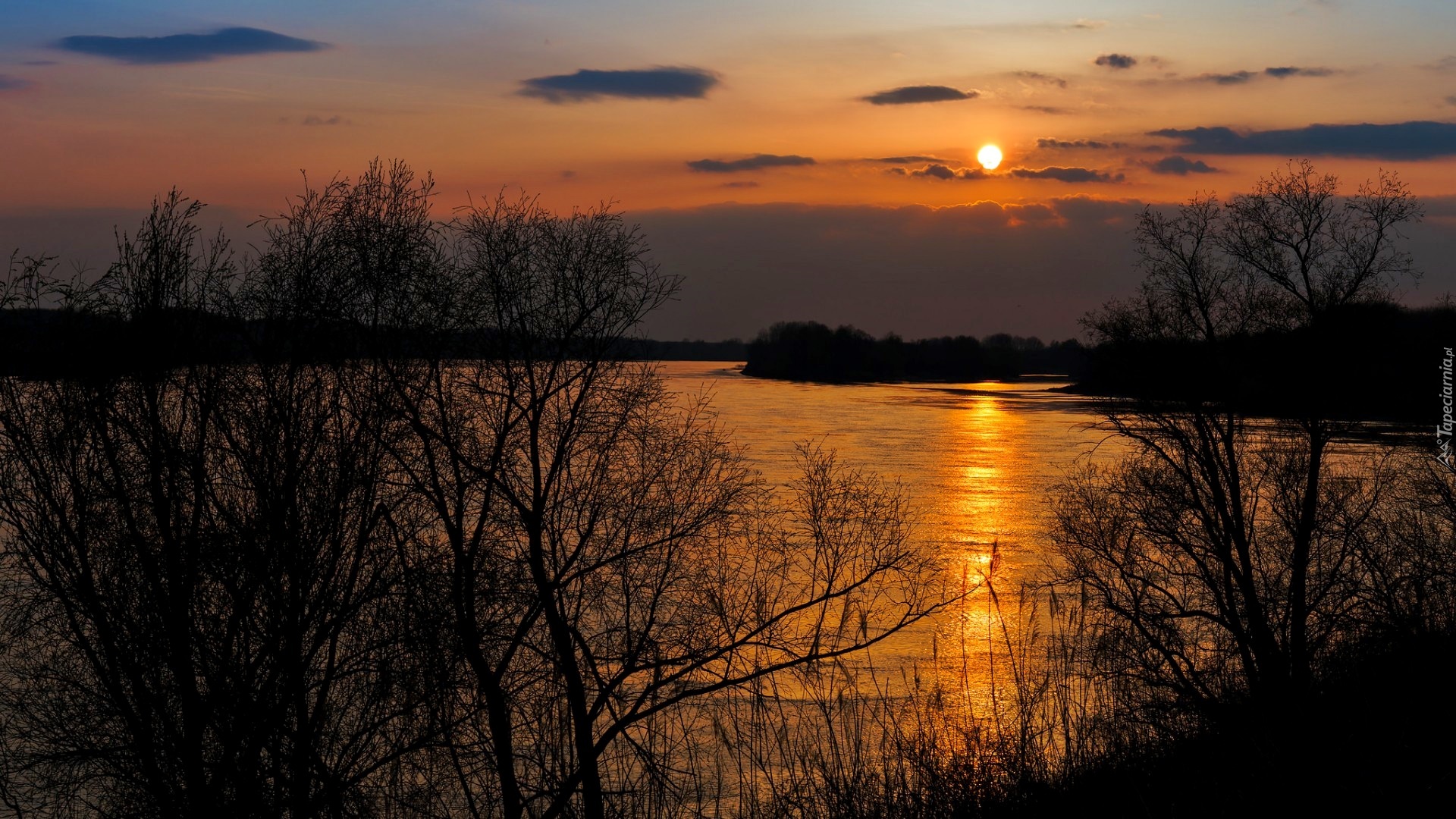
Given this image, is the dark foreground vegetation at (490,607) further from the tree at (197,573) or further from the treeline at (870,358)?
the treeline at (870,358)

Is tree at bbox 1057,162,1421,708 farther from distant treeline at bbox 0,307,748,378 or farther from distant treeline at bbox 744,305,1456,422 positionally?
distant treeline at bbox 0,307,748,378

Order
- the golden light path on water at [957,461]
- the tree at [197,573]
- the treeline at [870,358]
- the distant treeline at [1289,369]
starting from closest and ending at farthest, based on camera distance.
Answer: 1. the tree at [197,573]
2. the distant treeline at [1289,369]
3. the golden light path on water at [957,461]
4. the treeline at [870,358]

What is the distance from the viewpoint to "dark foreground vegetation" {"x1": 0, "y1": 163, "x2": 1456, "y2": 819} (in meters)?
14.4

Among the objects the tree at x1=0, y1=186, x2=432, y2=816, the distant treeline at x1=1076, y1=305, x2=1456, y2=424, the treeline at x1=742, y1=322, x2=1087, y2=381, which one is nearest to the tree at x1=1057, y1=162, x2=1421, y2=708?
the distant treeline at x1=1076, y1=305, x2=1456, y2=424

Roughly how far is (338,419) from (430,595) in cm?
302

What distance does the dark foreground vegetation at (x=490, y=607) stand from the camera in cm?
→ 1441

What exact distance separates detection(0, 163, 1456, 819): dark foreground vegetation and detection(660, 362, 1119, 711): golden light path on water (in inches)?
71.9

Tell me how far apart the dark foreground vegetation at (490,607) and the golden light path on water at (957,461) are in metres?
1.83

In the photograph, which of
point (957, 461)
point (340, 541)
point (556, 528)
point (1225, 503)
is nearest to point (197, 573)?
point (340, 541)

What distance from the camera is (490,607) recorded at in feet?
57.4

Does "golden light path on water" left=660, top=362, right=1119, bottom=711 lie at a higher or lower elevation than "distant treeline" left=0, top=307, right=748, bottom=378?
lower

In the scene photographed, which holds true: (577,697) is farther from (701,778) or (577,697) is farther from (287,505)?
(287,505)

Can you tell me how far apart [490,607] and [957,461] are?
3587 cm

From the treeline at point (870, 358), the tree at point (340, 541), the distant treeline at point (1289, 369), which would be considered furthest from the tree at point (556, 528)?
the treeline at point (870, 358)
